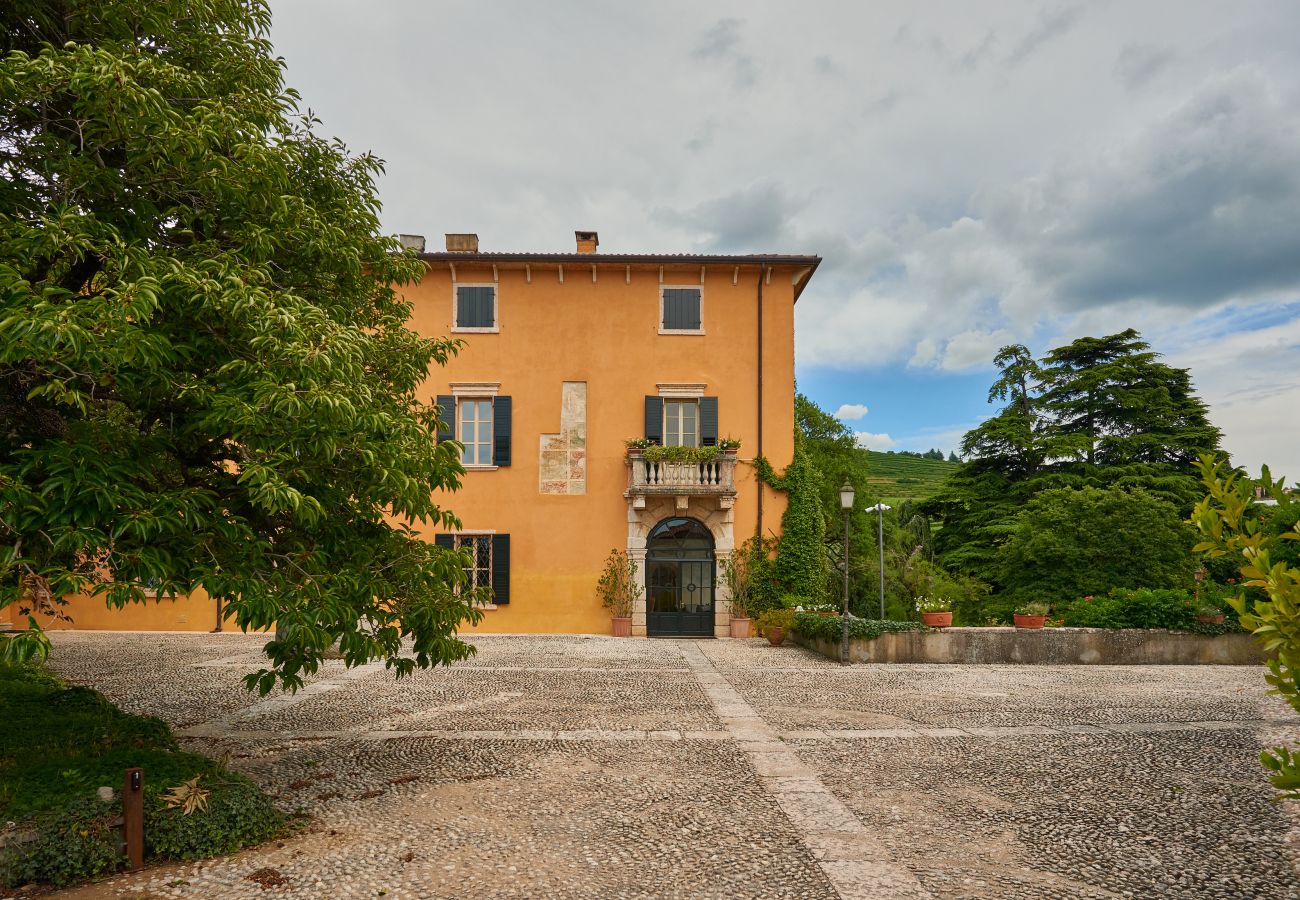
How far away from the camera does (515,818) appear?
5.25 metres

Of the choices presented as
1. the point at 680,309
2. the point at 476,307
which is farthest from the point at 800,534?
the point at 476,307

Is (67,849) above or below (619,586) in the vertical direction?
→ below

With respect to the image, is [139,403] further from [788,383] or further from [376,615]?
[788,383]

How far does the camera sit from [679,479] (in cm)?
1708

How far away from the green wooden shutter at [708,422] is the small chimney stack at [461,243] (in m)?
6.86

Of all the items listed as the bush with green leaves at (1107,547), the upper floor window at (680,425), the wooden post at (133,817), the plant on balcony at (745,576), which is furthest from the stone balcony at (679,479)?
the wooden post at (133,817)

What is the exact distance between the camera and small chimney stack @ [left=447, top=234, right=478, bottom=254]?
1814 centimetres

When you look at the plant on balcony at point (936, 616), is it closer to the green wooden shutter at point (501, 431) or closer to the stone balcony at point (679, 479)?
the stone balcony at point (679, 479)

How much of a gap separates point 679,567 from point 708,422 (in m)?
3.56

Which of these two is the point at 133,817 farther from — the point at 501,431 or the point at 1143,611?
the point at 1143,611

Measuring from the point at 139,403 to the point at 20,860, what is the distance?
8.58 feet

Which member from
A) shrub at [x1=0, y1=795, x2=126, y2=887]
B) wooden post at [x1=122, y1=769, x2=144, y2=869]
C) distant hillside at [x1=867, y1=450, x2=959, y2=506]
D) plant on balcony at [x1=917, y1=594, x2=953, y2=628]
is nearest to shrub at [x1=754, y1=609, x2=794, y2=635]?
plant on balcony at [x1=917, y1=594, x2=953, y2=628]

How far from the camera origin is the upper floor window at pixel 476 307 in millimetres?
18000

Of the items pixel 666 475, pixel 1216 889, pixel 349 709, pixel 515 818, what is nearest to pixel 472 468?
pixel 666 475
